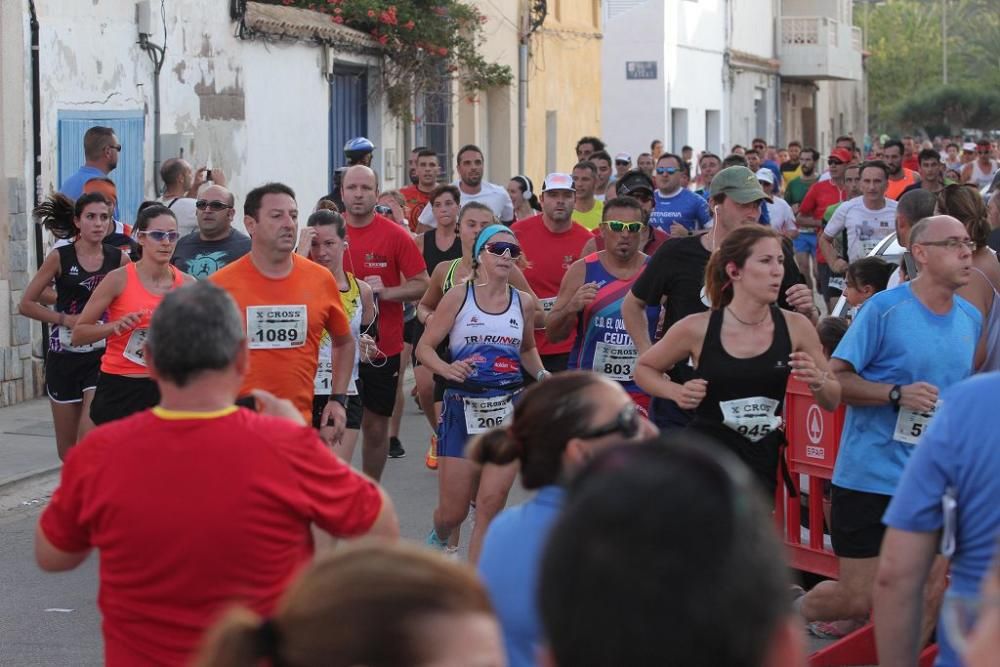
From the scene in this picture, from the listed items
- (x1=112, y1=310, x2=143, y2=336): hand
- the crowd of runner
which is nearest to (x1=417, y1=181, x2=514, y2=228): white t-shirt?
the crowd of runner

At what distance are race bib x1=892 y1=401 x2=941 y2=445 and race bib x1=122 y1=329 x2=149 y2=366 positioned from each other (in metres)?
3.40

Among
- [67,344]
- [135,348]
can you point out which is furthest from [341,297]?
[67,344]

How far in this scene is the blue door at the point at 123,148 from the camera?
45.0 feet

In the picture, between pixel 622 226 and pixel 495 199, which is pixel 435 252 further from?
pixel 622 226

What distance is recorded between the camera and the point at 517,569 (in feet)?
10.1

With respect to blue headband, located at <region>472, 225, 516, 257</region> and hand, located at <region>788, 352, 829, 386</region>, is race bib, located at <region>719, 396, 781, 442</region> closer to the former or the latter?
hand, located at <region>788, 352, 829, 386</region>

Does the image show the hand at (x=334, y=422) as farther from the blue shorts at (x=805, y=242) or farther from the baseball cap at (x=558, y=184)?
the blue shorts at (x=805, y=242)

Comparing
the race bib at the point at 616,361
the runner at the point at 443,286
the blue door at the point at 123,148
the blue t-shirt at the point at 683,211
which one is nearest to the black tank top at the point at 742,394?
the race bib at the point at 616,361

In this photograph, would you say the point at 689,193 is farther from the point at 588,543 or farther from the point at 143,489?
the point at 588,543

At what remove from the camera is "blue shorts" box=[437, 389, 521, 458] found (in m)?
7.49

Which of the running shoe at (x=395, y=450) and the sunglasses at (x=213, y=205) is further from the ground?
the sunglasses at (x=213, y=205)

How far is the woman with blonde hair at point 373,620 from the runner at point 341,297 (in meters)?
5.44

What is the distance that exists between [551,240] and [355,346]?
9.14 ft

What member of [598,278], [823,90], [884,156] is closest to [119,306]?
[598,278]
